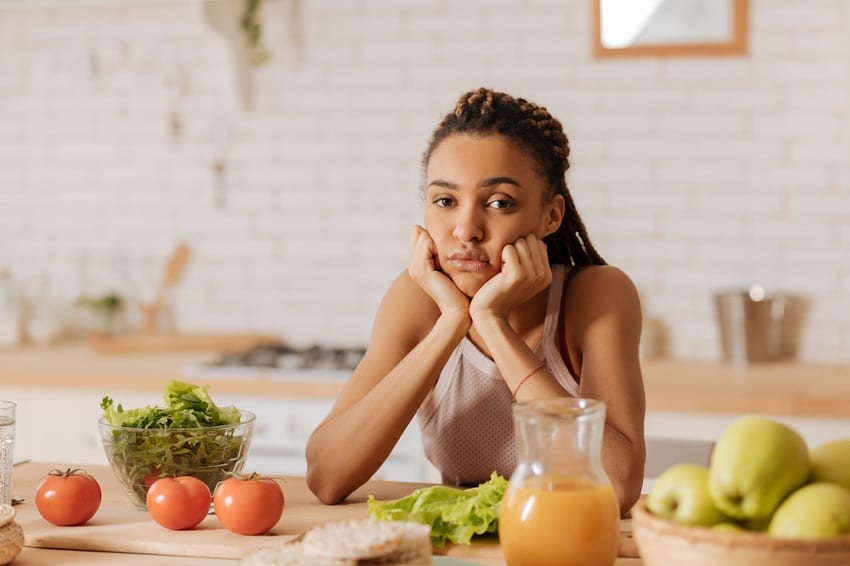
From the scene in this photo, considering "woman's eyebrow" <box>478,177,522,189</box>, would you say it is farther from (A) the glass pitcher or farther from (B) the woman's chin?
(A) the glass pitcher

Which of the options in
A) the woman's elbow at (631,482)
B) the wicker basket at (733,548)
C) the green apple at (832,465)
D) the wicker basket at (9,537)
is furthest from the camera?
the woman's elbow at (631,482)

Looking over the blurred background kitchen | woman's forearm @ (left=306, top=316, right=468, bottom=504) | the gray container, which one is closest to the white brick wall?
the blurred background kitchen

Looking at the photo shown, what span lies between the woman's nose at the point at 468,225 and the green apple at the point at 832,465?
85cm

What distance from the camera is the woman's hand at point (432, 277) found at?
6.72 feet

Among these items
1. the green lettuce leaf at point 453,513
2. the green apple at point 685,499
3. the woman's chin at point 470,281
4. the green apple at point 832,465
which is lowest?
the green lettuce leaf at point 453,513

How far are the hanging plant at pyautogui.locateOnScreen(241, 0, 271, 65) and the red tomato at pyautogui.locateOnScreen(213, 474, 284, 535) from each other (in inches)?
103

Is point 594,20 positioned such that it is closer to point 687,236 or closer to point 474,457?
point 687,236

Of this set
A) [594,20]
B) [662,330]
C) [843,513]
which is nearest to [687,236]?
[662,330]

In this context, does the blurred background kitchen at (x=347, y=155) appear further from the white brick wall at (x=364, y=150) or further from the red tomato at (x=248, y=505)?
the red tomato at (x=248, y=505)

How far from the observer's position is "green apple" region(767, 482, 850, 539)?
1168 mm

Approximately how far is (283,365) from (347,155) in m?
0.89

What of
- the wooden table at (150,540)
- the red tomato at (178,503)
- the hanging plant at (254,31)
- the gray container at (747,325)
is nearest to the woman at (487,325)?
the wooden table at (150,540)

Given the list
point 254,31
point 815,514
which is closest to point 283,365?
point 254,31

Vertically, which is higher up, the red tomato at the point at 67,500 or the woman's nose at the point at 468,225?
the woman's nose at the point at 468,225
